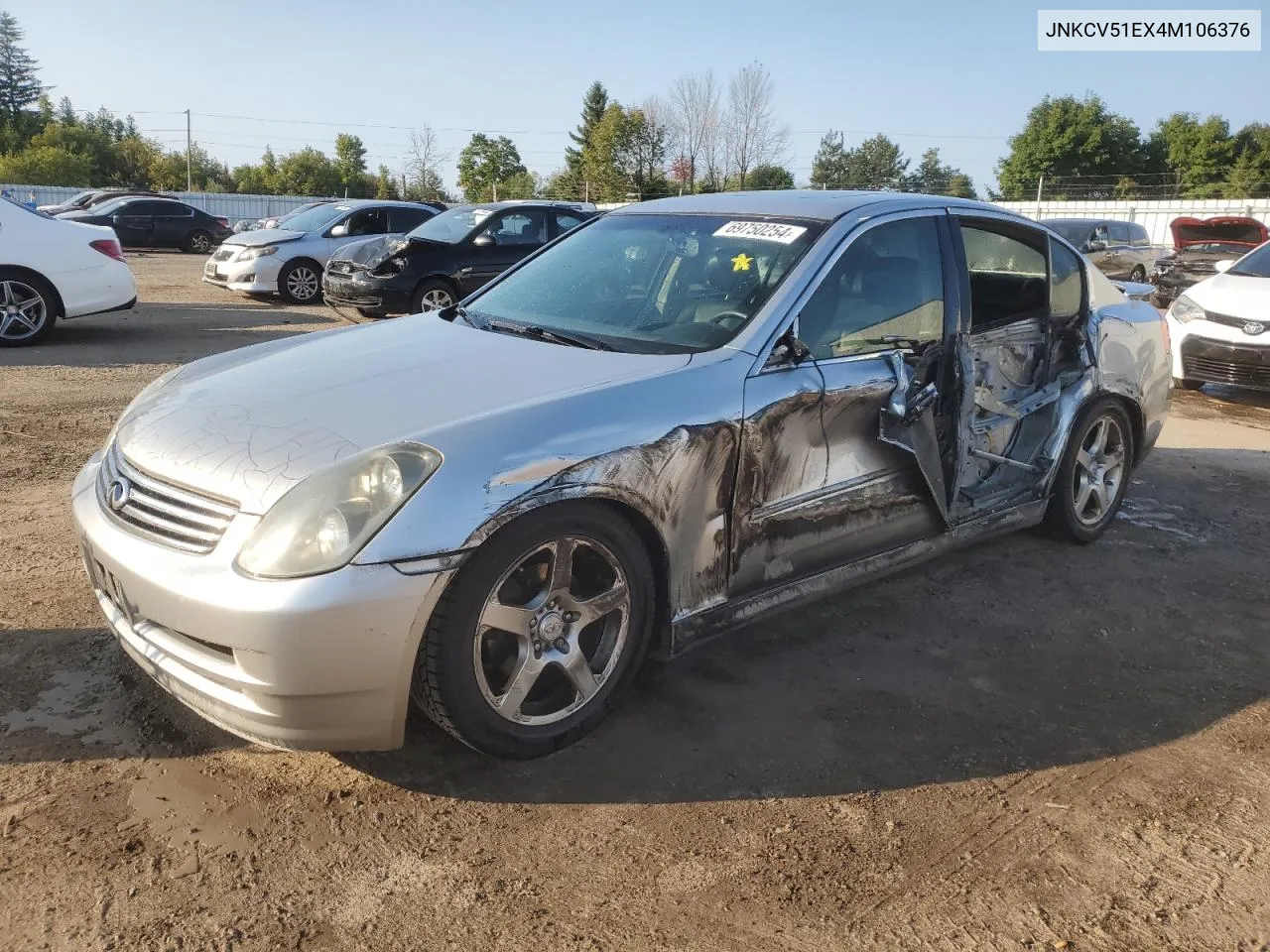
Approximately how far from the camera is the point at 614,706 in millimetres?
3072

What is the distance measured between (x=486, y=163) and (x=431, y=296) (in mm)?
62873

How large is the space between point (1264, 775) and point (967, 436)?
5.16 ft

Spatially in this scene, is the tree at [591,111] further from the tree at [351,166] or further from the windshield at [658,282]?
the windshield at [658,282]

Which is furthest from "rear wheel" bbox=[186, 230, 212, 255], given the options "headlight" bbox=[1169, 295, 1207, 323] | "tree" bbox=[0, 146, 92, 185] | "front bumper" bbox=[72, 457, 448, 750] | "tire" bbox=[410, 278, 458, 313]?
"tree" bbox=[0, 146, 92, 185]

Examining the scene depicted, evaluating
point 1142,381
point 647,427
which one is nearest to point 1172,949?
point 647,427

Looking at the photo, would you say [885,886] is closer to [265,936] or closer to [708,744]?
[708,744]

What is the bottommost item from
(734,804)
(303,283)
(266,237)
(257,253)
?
(734,804)

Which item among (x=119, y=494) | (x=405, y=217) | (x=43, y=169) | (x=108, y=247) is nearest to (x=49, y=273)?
(x=108, y=247)

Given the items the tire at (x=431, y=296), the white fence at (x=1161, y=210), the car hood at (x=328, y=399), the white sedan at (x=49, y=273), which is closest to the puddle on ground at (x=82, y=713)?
the car hood at (x=328, y=399)

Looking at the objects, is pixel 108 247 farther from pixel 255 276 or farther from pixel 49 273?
pixel 255 276

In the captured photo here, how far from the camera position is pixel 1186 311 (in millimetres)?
9125

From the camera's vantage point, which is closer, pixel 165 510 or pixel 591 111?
pixel 165 510

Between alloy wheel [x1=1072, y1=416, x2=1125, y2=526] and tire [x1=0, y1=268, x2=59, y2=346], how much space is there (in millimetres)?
9082

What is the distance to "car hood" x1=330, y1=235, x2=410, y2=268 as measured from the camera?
1142 cm
